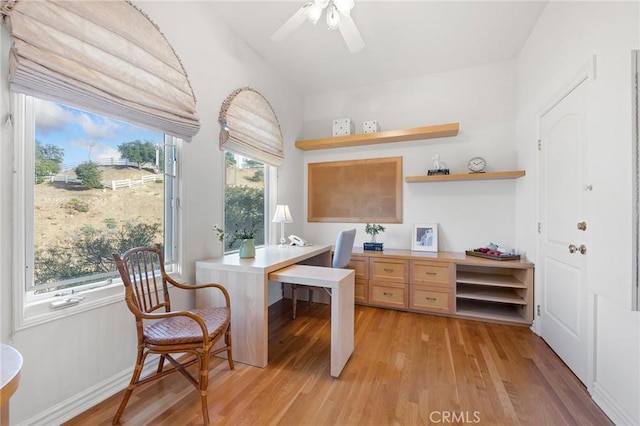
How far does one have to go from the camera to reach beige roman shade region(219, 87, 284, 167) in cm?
246

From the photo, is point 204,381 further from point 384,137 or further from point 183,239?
point 384,137

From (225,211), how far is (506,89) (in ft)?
11.9

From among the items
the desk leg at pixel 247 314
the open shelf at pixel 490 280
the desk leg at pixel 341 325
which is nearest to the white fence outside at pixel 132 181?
the desk leg at pixel 247 314

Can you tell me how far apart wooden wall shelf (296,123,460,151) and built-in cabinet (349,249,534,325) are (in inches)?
58.9

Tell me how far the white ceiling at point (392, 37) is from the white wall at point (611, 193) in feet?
2.41

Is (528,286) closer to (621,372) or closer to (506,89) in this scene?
(621,372)

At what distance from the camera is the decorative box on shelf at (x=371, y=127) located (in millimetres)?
3463

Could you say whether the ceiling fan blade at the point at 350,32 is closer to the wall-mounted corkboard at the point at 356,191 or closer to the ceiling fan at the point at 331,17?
the ceiling fan at the point at 331,17

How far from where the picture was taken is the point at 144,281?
1.83 metres

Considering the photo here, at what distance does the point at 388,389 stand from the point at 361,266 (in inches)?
62.8

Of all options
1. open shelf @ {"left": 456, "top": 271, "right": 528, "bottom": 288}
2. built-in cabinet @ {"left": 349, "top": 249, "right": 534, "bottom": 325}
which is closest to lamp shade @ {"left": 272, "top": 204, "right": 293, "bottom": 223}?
built-in cabinet @ {"left": 349, "top": 249, "right": 534, "bottom": 325}

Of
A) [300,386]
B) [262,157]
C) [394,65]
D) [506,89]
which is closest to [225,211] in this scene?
[262,157]

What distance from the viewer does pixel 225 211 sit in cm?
262

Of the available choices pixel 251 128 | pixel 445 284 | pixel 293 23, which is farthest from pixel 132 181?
pixel 445 284
